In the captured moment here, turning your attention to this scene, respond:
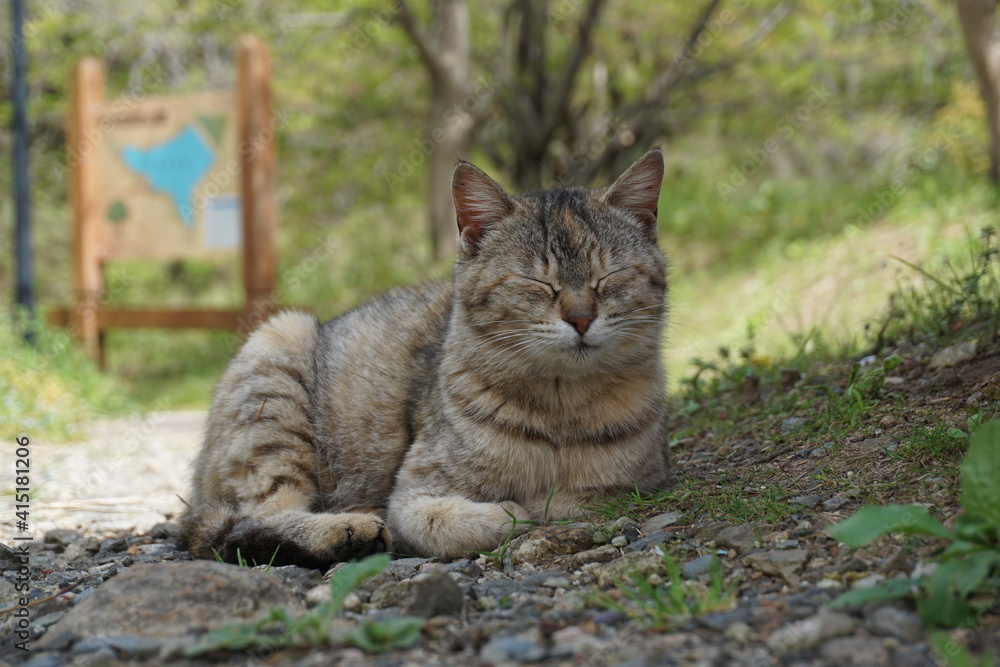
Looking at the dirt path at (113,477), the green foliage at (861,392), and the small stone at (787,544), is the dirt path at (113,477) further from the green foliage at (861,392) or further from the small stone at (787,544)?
the green foliage at (861,392)

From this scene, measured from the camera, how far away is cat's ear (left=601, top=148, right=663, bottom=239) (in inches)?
141

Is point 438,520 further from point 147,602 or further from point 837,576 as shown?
point 837,576

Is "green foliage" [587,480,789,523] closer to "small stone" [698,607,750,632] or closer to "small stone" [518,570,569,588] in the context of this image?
"small stone" [518,570,569,588]

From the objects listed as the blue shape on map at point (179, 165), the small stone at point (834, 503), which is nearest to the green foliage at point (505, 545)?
the small stone at point (834, 503)

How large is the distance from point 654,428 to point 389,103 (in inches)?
444

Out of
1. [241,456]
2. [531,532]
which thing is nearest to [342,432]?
[241,456]

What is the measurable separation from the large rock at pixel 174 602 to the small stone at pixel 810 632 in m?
1.30

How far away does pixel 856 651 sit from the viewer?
76.0 inches

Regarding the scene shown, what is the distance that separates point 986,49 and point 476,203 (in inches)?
245

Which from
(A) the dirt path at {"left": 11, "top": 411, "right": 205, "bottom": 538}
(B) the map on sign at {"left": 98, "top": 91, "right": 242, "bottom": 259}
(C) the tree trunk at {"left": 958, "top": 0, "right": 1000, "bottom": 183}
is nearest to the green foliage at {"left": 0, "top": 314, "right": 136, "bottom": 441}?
(A) the dirt path at {"left": 11, "top": 411, "right": 205, "bottom": 538}

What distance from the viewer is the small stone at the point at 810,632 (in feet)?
6.60

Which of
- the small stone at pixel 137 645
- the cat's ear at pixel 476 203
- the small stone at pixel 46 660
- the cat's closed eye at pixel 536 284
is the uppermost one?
the cat's ear at pixel 476 203

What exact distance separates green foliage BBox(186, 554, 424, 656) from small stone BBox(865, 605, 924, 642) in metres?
1.10

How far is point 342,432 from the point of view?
382cm
